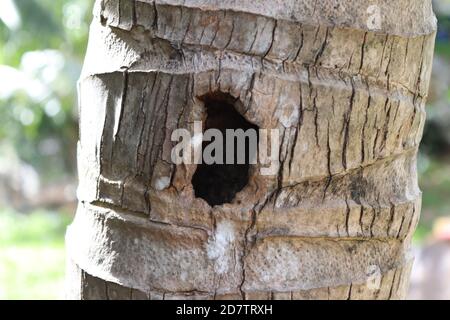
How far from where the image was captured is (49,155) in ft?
27.4

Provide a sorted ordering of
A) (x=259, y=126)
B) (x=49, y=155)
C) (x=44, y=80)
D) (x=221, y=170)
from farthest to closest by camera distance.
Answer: (x=49, y=155), (x=44, y=80), (x=221, y=170), (x=259, y=126)

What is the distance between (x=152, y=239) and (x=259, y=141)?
12.2 inches

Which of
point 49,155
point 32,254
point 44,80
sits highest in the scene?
point 44,80

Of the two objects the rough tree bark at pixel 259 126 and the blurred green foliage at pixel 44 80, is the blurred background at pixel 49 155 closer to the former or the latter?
the blurred green foliage at pixel 44 80

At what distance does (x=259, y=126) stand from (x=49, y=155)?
7.21 m

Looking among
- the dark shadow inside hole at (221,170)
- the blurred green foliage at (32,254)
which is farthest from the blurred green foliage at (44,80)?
the dark shadow inside hole at (221,170)

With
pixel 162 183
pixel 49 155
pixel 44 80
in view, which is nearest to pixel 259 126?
pixel 162 183

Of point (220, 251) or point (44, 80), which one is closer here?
point (220, 251)

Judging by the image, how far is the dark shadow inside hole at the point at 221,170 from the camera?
1549mm

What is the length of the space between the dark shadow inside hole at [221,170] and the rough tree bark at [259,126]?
0.06 metres

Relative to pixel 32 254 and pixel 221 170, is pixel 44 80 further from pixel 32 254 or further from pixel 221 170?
pixel 221 170

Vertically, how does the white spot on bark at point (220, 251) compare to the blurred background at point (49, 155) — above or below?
above

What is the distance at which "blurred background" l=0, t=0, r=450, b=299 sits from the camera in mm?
4965
